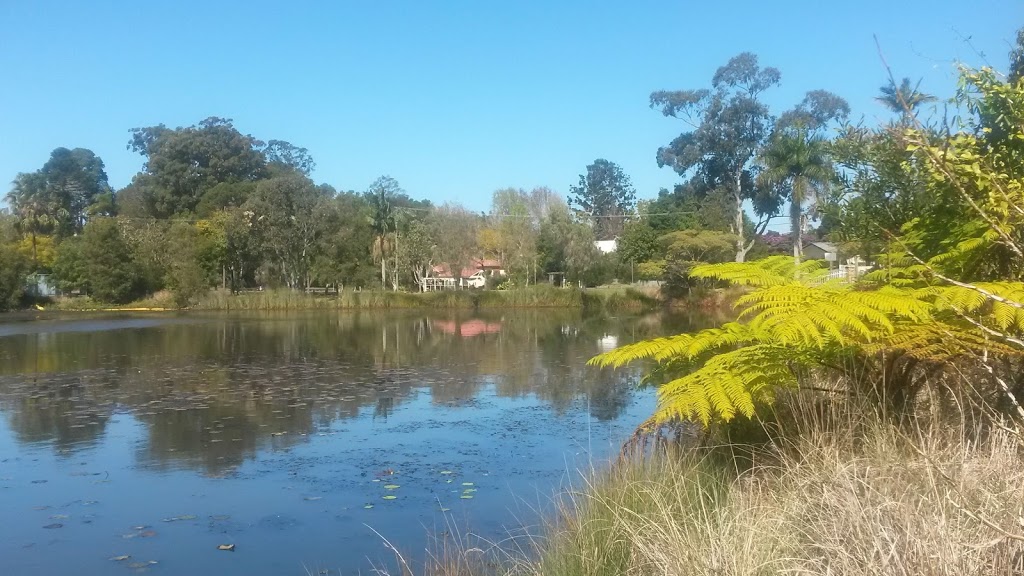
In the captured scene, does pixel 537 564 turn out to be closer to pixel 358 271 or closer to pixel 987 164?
pixel 987 164

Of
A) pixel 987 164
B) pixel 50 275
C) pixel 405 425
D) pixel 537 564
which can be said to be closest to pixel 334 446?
pixel 405 425

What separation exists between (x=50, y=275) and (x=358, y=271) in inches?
781

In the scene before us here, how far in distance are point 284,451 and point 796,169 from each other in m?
32.8

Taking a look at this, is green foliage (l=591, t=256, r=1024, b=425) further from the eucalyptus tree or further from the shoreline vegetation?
the eucalyptus tree

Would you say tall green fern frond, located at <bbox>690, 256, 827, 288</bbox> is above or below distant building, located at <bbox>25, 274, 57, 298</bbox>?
below

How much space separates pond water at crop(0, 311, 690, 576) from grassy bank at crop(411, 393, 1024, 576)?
1.16 m

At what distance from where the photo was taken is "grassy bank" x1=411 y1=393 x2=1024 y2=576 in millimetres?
3289

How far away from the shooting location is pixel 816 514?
163 inches

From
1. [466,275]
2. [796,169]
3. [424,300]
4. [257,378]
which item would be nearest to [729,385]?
[257,378]

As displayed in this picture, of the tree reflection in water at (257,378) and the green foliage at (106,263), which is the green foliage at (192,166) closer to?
the green foliage at (106,263)

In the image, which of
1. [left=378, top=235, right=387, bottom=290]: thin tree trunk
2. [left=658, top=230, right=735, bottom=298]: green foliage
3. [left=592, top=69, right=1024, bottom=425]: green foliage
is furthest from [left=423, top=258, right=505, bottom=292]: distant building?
[left=592, top=69, right=1024, bottom=425]: green foliage

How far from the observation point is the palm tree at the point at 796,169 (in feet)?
123

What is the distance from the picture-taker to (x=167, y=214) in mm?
73000

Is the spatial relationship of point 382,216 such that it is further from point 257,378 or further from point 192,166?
point 257,378
